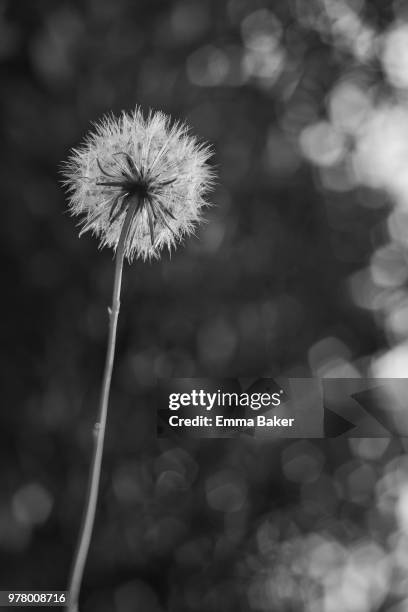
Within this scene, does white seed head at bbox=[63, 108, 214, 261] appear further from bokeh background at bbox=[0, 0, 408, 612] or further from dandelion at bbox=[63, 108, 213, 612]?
bokeh background at bbox=[0, 0, 408, 612]

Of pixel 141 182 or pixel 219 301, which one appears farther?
pixel 219 301

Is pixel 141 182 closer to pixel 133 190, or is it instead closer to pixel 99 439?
pixel 133 190

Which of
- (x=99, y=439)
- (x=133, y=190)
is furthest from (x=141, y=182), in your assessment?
(x=99, y=439)

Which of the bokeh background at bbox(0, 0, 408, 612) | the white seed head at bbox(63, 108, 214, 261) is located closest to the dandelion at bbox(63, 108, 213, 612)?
the white seed head at bbox(63, 108, 214, 261)

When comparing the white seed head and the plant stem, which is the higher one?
the white seed head

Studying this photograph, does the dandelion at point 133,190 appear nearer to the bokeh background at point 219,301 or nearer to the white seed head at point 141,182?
the white seed head at point 141,182

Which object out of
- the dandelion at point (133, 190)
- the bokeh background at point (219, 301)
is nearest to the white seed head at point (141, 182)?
the dandelion at point (133, 190)

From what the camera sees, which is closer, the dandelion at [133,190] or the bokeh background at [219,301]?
the dandelion at [133,190]
